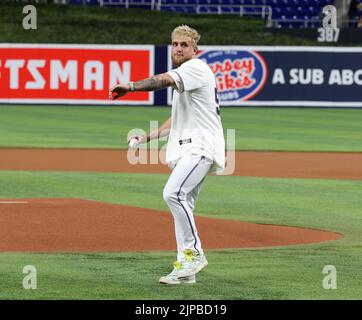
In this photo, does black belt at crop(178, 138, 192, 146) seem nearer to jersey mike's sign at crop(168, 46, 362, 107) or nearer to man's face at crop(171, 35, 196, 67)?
man's face at crop(171, 35, 196, 67)

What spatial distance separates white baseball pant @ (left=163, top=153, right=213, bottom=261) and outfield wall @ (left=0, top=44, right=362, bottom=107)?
83.4ft

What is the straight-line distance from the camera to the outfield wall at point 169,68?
116 feet

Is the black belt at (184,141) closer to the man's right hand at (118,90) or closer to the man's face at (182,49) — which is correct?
the man's face at (182,49)

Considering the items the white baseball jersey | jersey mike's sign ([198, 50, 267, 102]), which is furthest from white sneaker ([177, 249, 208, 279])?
jersey mike's sign ([198, 50, 267, 102])

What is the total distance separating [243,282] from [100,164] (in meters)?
11.3

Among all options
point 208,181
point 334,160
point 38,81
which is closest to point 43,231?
point 208,181

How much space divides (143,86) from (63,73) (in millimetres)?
26477

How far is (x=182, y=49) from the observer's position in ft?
32.2

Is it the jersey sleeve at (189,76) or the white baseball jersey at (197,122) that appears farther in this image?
the white baseball jersey at (197,122)

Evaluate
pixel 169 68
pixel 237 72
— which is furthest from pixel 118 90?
pixel 237 72

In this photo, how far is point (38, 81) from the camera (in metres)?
35.3

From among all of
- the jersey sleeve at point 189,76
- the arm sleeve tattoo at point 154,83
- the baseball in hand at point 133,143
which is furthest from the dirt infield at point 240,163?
the arm sleeve tattoo at point 154,83

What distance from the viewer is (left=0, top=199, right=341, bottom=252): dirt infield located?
40.3 ft
